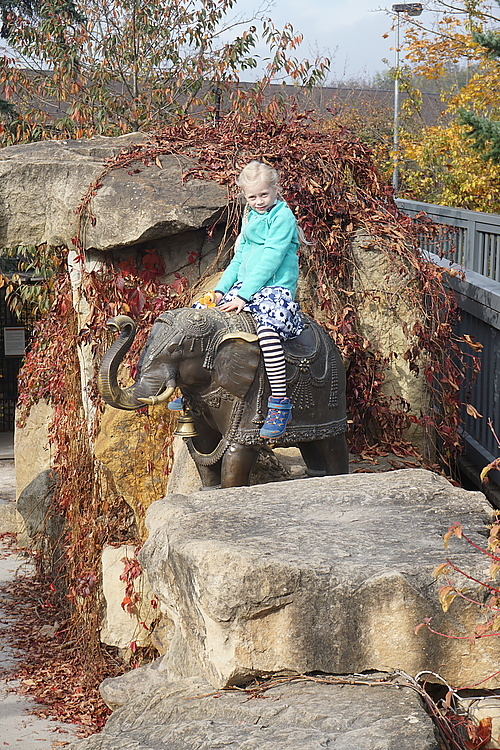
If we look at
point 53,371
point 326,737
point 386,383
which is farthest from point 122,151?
point 326,737

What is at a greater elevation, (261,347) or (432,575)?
(261,347)

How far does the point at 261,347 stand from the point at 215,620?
1657 millimetres

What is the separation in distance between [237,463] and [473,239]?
212 inches

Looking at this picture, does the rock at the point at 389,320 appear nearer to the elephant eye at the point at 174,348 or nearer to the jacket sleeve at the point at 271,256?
the jacket sleeve at the point at 271,256

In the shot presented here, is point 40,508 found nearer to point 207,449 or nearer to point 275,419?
point 207,449

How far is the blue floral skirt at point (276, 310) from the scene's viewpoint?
430 centimetres

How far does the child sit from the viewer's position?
14.1 feet

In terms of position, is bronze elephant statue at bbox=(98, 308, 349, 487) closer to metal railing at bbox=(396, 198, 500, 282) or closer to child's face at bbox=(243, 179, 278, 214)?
child's face at bbox=(243, 179, 278, 214)

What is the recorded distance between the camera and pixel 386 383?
619 cm

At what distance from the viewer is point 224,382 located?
169 inches

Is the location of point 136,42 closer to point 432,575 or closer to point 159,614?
point 159,614

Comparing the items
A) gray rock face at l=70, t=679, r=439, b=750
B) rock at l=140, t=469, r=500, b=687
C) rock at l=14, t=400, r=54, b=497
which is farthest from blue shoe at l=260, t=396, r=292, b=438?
rock at l=14, t=400, r=54, b=497

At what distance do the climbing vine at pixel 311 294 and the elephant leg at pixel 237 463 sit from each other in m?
1.44

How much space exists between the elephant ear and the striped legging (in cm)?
5
